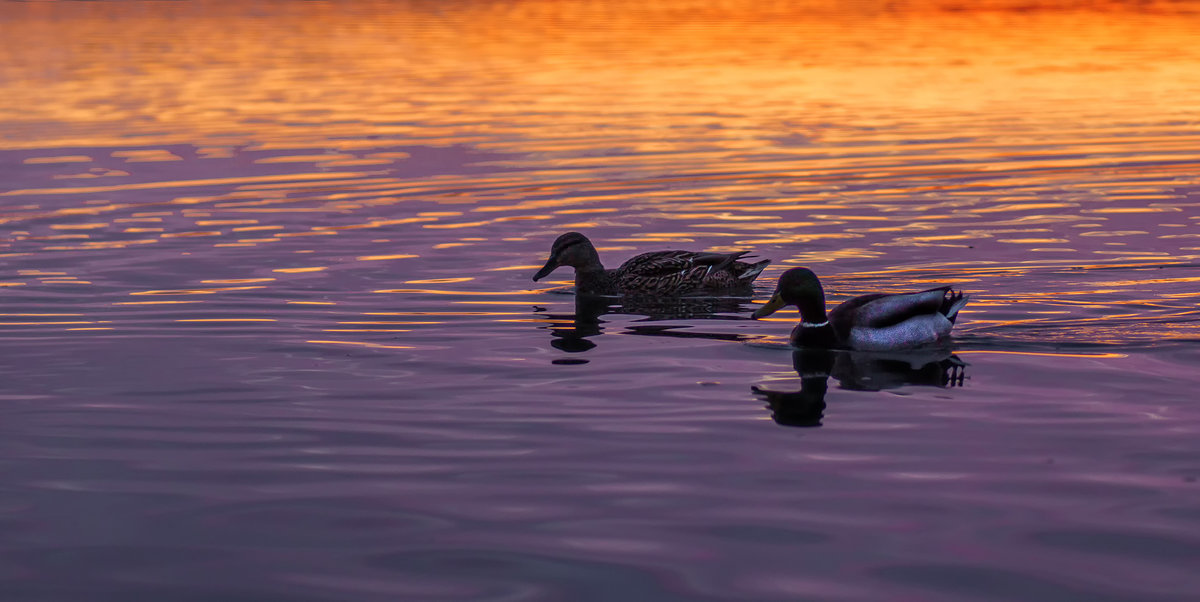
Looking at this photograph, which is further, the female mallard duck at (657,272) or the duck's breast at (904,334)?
the female mallard duck at (657,272)

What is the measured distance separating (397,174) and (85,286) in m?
8.64

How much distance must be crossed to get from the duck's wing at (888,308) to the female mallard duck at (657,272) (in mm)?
2783

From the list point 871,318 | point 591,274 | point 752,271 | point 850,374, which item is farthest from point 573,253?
point 850,374

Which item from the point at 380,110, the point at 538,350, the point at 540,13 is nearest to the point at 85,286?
the point at 538,350

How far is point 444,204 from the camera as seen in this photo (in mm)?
21766

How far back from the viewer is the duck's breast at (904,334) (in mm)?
12625

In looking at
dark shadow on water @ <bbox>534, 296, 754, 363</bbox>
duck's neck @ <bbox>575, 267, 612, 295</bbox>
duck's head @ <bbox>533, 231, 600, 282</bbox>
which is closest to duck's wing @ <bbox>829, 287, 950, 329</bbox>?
dark shadow on water @ <bbox>534, 296, 754, 363</bbox>

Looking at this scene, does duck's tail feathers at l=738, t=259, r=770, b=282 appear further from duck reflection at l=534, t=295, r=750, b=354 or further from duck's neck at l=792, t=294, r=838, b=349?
duck's neck at l=792, t=294, r=838, b=349

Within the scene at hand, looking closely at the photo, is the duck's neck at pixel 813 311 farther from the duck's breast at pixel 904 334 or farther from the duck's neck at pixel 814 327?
→ the duck's breast at pixel 904 334

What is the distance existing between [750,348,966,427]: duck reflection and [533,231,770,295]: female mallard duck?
288 centimetres

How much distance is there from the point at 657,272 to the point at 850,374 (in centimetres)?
389

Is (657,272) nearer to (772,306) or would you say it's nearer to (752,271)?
(752,271)

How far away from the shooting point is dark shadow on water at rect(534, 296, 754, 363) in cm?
1370

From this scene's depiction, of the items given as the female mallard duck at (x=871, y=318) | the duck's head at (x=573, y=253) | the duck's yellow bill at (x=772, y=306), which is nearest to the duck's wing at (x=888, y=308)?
the female mallard duck at (x=871, y=318)
